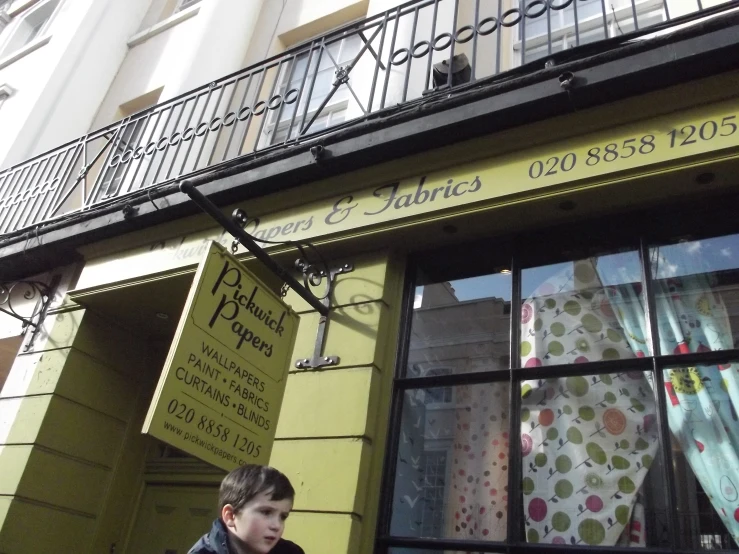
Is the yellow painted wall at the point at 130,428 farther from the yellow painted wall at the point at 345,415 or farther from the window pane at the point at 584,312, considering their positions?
the window pane at the point at 584,312

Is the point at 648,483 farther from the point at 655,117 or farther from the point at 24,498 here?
the point at 24,498

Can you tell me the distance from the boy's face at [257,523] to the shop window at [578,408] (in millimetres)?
1527

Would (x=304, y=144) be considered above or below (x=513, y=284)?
above

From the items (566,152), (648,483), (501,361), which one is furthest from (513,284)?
(648,483)

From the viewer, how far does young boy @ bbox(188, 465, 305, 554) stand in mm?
2309

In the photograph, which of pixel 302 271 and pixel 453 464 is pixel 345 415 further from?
pixel 302 271

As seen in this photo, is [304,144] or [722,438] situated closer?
[722,438]

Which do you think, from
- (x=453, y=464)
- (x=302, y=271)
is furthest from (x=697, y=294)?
(x=302, y=271)

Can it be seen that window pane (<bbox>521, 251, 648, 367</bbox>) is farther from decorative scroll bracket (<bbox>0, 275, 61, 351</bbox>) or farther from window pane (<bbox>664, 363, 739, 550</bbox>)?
decorative scroll bracket (<bbox>0, 275, 61, 351</bbox>)

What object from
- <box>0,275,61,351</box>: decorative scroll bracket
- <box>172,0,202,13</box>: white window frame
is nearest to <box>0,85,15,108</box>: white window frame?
<box>172,0,202,13</box>: white window frame

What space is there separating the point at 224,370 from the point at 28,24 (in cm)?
1385

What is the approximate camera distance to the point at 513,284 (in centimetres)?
424

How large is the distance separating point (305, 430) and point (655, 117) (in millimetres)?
2835

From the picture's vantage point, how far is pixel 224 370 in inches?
138
